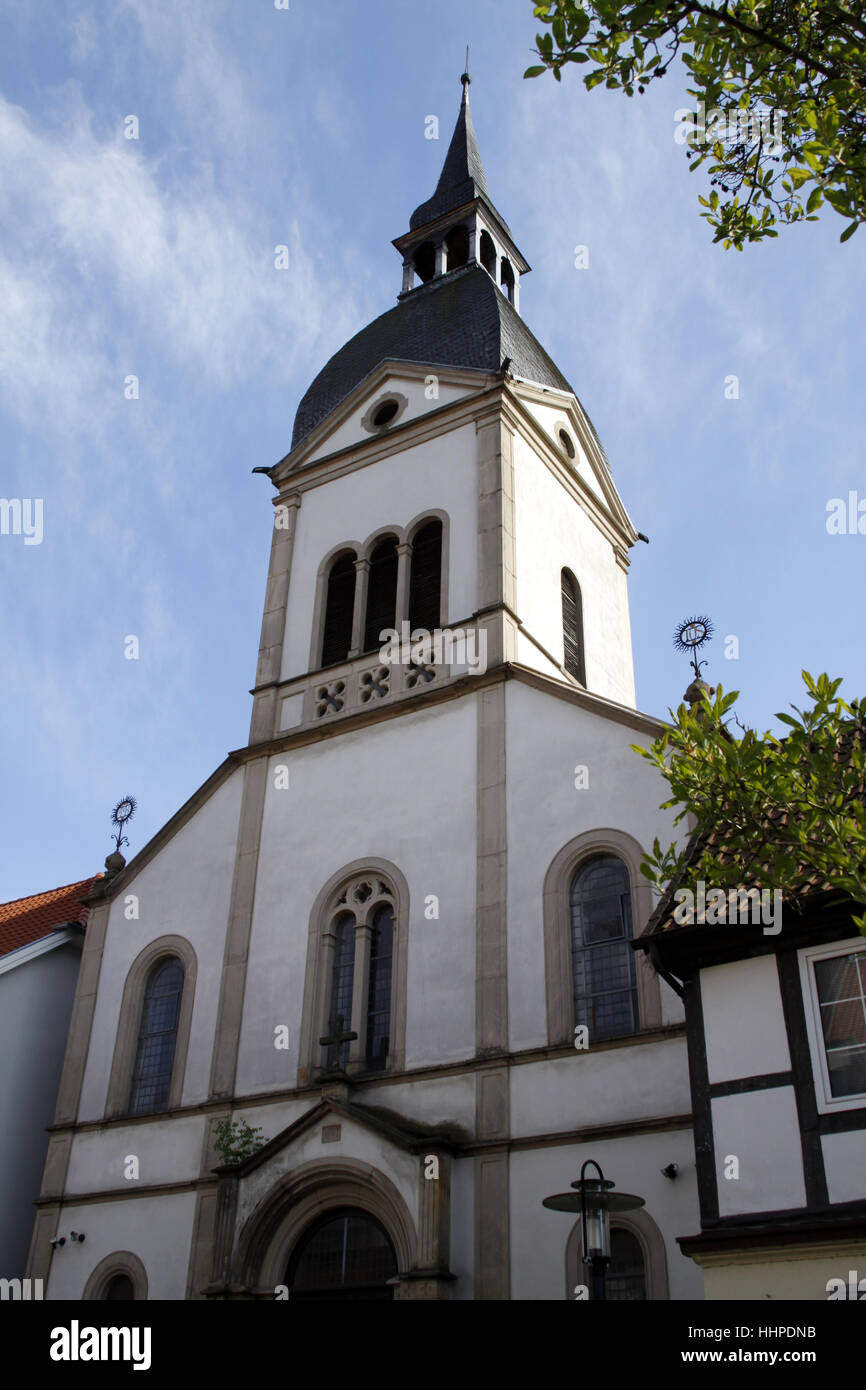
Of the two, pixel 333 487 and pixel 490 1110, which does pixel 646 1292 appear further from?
pixel 333 487

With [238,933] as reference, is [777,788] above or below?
below

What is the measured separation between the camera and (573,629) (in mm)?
21172

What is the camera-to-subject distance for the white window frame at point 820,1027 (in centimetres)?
1016

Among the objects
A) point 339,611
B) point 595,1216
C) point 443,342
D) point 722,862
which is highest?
point 443,342

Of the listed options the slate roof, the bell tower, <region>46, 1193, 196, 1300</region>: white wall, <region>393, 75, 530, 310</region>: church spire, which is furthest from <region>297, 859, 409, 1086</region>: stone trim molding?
<region>393, 75, 530, 310</region>: church spire

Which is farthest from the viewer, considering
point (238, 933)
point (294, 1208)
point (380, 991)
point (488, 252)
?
point (488, 252)

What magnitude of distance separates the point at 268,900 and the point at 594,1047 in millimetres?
5801

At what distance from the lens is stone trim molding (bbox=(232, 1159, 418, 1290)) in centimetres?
1418

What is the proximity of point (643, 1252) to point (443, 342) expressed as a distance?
641 inches

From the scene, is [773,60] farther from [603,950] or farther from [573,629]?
[573,629]

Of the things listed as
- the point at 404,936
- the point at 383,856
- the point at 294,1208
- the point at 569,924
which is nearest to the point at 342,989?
the point at 404,936

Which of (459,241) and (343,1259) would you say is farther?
(459,241)

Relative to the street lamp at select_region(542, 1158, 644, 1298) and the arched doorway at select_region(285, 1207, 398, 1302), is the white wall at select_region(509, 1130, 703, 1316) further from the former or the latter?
the street lamp at select_region(542, 1158, 644, 1298)
